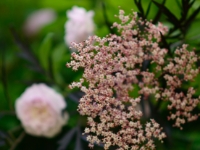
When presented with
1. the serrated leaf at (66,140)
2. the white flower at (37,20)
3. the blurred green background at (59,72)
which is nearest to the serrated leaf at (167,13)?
the blurred green background at (59,72)

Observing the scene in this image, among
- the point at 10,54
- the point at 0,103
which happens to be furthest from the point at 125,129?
the point at 10,54

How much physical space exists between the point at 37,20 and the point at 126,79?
0.54 metres

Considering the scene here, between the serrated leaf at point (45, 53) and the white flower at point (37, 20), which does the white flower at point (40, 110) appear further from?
the white flower at point (37, 20)

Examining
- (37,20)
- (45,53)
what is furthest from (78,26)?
(37,20)

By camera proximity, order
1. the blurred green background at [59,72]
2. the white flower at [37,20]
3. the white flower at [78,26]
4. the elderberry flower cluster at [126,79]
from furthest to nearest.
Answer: the white flower at [37,20]
the white flower at [78,26]
the blurred green background at [59,72]
the elderberry flower cluster at [126,79]

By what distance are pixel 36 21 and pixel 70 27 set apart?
13.6 inches

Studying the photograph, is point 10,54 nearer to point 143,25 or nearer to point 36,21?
point 36,21

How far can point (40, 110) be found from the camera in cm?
45

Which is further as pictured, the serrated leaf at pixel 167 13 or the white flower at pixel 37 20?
the white flower at pixel 37 20

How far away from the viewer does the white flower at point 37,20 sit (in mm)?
786

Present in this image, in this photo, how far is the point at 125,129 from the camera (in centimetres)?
28

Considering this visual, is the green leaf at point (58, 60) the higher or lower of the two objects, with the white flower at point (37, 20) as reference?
lower

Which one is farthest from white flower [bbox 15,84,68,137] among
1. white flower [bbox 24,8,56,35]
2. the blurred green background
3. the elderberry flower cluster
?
white flower [bbox 24,8,56,35]

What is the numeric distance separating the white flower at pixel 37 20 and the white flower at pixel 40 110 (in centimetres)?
36
